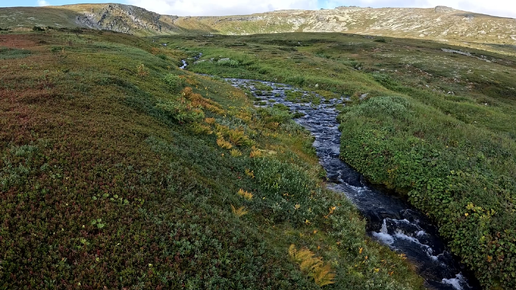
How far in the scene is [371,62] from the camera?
7094 centimetres

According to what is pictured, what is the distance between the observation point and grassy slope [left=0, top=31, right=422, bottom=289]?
6.16 metres

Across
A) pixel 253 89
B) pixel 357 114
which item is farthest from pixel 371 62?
pixel 357 114

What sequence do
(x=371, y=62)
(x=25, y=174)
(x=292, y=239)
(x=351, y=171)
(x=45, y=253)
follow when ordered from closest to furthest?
(x=45, y=253), (x=25, y=174), (x=292, y=239), (x=351, y=171), (x=371, y=62)

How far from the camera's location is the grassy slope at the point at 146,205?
6.16m

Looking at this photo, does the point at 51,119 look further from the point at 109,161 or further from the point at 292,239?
the point at 292,239

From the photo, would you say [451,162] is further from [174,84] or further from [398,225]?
[174,84]

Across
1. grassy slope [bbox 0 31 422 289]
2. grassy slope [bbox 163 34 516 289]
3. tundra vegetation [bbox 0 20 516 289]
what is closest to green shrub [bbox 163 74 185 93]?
tundra vegetation [bbox 0 20 516 289]

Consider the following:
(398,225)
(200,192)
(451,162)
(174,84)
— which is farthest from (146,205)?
(174,84)

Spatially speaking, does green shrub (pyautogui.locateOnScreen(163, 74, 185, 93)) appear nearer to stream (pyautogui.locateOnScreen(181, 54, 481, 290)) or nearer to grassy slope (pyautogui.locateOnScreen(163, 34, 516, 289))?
stream (pyautogui.locateOnScreen(181, 54, 481, 290))

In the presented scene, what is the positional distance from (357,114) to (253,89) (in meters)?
18.2

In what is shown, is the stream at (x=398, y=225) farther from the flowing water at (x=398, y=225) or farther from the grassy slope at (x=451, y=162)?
the grassy slope at (x=451, y=162)

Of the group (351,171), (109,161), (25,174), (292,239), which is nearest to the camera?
(25,174)

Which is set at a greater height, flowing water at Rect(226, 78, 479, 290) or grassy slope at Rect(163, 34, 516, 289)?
grassy slope at Rect(163, 34, 516, 289)

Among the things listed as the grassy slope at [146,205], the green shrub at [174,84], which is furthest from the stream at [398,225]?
the green shrub at [174,84]
